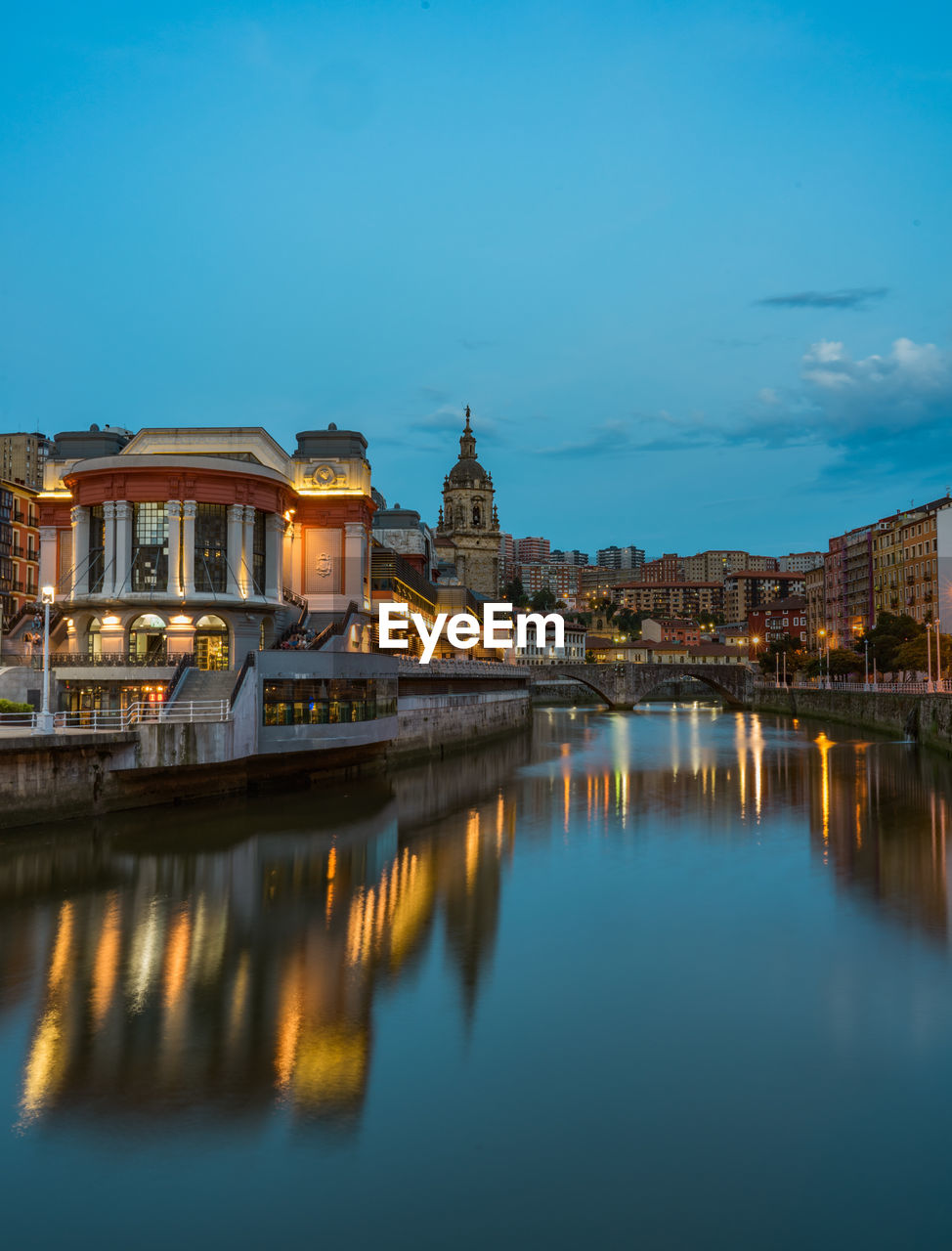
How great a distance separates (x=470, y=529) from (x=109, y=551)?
12919cm

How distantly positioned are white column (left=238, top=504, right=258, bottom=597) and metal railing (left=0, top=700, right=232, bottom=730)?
12.6m

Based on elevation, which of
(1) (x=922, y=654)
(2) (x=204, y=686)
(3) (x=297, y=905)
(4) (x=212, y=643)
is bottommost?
(3) (x=297, y=905)

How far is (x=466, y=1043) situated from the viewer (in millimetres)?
16547

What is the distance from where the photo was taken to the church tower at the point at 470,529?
584ft

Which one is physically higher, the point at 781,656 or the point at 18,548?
the point at 18,548

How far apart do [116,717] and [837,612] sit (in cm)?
14919

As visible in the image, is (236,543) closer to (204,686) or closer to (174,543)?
(174,543)

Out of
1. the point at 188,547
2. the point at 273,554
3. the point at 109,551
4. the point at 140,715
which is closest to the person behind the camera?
the point at 140,715

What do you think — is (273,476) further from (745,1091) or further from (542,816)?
(745,1091)

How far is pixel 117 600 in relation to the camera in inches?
1997

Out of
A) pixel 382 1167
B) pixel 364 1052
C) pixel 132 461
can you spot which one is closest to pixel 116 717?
pixel 132 461

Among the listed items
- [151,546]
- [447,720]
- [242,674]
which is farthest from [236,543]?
[447,720]

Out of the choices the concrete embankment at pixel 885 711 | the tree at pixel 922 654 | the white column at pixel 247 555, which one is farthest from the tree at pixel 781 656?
the white column at pixel 247 555

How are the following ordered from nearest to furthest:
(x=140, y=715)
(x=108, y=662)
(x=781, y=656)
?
(x=140, y=715), (x=108, y=662), (x=781, y=656)
